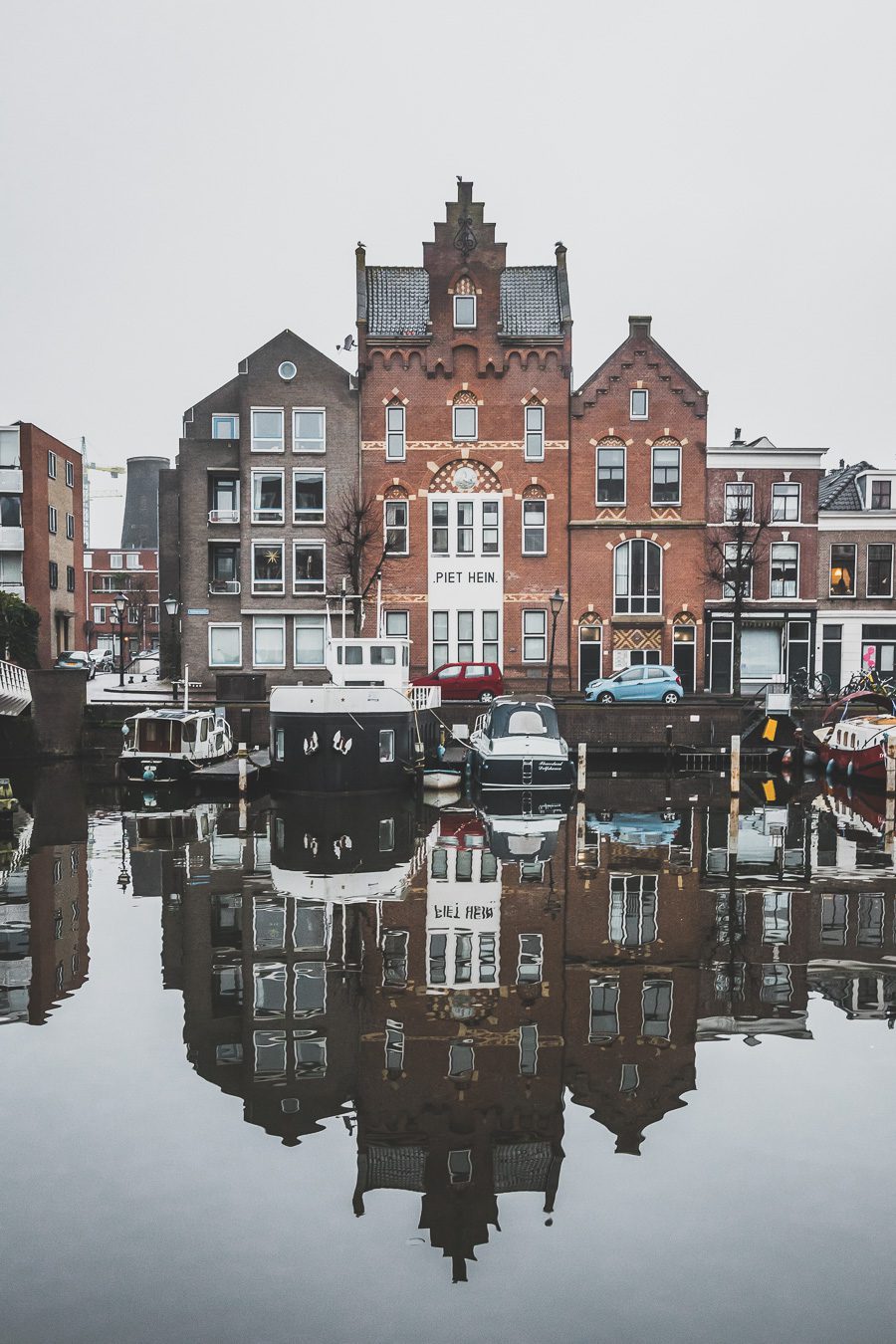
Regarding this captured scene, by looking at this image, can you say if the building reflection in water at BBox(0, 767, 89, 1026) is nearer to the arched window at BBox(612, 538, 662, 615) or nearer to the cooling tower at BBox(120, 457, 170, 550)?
the arched window at BBox(612, 538, 662, 615)

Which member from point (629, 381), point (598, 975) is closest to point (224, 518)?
point (629, 381)

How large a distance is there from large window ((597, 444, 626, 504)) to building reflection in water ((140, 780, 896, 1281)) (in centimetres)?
2537

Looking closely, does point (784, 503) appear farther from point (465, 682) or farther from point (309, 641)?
point (309, 641)

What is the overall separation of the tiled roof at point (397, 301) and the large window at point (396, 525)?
785 centimetres

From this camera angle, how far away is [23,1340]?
280 inches

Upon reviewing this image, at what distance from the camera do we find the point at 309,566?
51219 mm

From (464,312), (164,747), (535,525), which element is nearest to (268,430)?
(464,312)

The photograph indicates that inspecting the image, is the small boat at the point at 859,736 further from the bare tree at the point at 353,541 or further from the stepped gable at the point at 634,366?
the bare tree at the point at 353,541

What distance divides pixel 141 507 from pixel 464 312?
296ft

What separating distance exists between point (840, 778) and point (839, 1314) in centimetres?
3497

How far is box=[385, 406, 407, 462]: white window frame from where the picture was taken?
50.6m

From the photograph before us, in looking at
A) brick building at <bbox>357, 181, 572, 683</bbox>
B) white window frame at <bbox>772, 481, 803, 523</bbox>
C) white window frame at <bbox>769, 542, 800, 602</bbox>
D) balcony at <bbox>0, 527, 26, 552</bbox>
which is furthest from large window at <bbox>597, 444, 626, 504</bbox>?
balcony at <bbox>0, 527, 26, 552</bbox>

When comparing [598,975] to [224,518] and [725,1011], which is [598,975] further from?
[224,518]

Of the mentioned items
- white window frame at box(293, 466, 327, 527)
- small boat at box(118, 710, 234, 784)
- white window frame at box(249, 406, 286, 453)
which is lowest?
small boat at box(118, 710, 234, 784)
